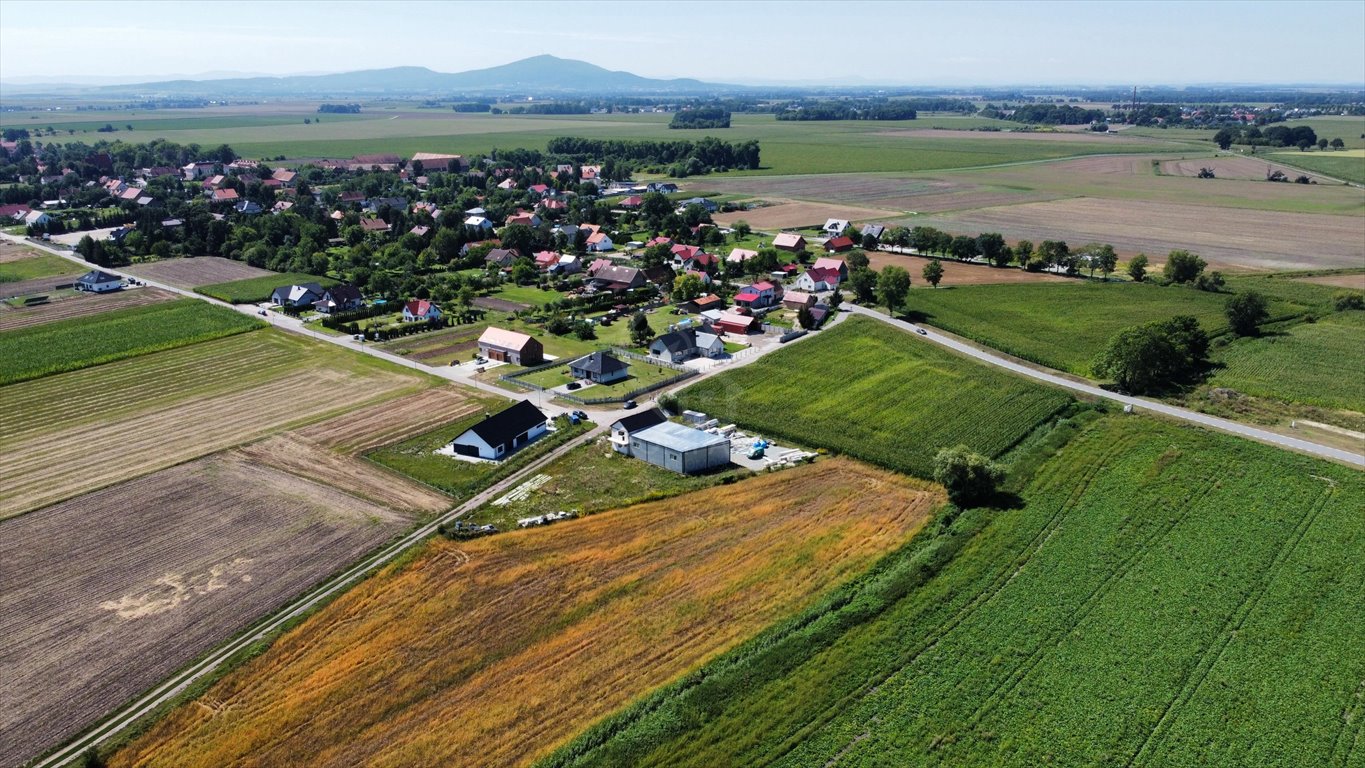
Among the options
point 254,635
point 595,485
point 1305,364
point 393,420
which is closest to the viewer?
point 254,635

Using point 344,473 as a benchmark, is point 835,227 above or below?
above

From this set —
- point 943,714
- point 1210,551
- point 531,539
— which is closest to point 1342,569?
point 1210,551

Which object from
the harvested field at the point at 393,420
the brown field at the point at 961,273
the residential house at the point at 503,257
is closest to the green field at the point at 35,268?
the residential house at the point at 503,257

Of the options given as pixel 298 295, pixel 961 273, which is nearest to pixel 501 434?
pixel 298 295

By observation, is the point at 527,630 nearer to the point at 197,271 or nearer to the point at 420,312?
the point at 420,312

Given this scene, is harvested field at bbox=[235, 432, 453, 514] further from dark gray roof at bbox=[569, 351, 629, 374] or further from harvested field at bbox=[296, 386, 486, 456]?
dark gray roof at bbox=[569, 351, 629, 374]

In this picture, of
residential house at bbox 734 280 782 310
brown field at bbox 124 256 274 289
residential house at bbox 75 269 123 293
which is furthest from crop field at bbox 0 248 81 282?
residential house at bbox 734 280 782 310

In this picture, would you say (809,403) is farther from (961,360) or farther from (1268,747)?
(1268,747)

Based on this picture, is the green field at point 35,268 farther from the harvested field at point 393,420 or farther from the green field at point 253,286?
the harvested field at point 393,420
